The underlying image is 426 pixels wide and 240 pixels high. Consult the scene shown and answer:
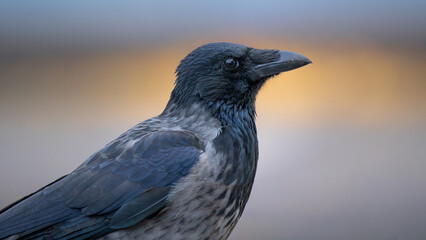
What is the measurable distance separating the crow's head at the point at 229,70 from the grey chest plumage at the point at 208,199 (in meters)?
0.20

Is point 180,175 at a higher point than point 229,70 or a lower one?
lower

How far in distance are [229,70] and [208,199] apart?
49 centimetres

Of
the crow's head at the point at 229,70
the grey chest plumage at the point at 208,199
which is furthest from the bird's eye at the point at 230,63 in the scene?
the grey chest plumage at the point at 208,199

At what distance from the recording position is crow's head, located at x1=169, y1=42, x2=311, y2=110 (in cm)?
178

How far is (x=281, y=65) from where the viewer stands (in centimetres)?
178

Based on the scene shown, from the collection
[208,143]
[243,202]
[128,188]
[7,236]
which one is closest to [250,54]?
[208,143]

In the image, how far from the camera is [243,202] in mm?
1648

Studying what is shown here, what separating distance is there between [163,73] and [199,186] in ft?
6.78

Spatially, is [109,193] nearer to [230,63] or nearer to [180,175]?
[180,175]

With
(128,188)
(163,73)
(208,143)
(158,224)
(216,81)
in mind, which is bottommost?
(158,224)

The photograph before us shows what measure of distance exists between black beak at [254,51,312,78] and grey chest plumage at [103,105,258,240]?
301 millimetres

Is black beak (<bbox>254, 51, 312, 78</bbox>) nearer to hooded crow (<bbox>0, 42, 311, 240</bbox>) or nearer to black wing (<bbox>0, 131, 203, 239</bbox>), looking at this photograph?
hooded crow (<bbox>0, 42, 311, 240</bbox>)

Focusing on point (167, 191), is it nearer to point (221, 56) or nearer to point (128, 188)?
point (128, 188)

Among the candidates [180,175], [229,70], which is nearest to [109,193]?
[180,175]
